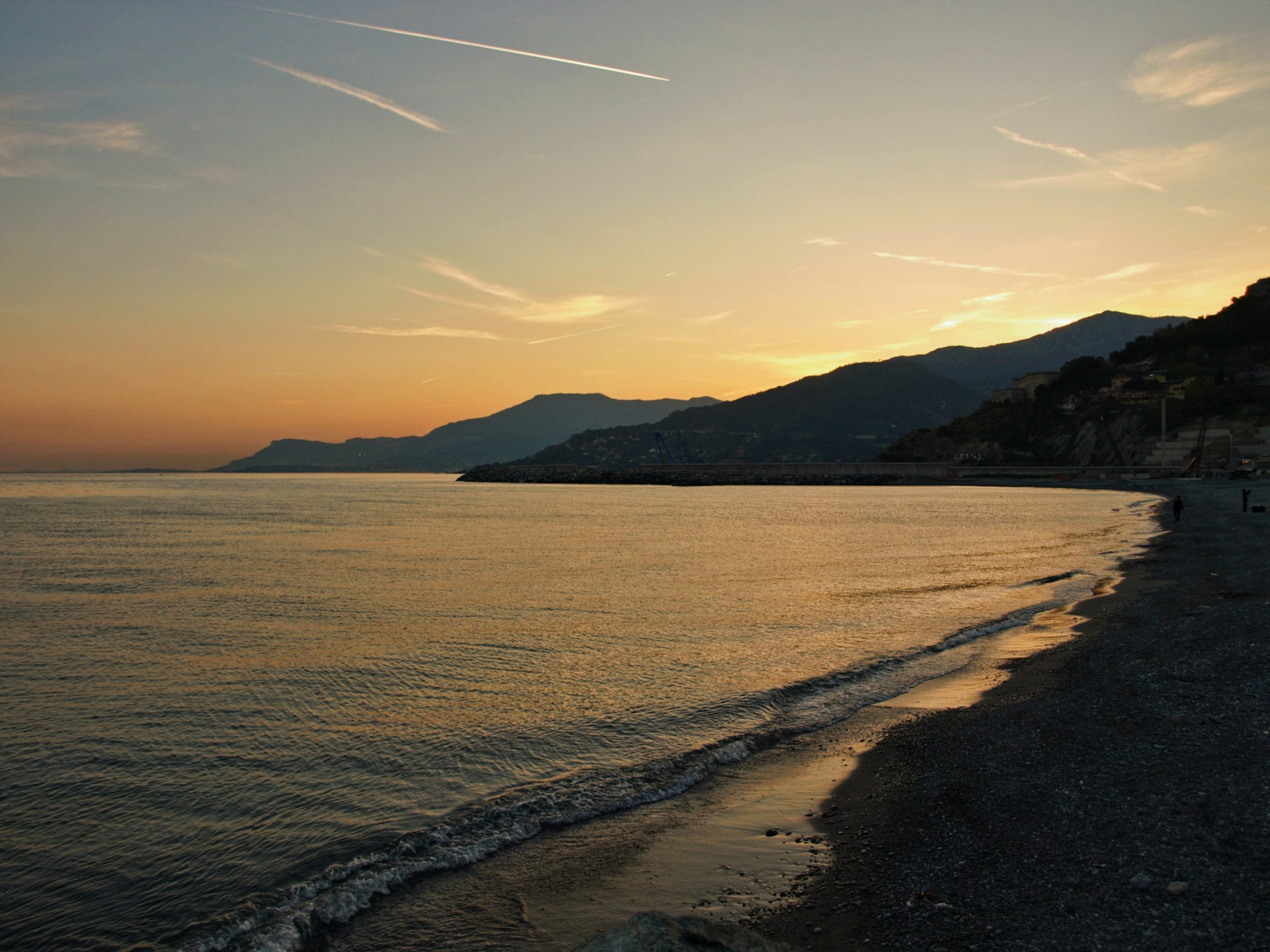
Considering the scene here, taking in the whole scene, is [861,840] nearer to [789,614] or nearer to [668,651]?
[668,651]

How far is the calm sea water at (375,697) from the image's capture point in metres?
7.94

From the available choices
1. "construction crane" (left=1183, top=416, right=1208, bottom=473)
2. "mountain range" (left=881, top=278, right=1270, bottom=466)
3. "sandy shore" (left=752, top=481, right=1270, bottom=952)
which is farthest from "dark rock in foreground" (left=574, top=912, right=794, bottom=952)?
"mountain range" (left=881, top=278, right=1270, bottom=466)

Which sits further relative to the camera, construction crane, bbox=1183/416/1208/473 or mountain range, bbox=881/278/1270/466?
mountain range, bbox=881/278/1270/466

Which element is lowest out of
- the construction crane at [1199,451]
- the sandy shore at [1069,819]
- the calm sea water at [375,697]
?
the calm sea water at [375,697]

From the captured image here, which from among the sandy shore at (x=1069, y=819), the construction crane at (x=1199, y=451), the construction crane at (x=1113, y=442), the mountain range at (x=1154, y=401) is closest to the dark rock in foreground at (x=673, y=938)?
the sandy shore at (x=1069, y=819)

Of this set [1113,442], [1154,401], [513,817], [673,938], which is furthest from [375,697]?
[1154,401]

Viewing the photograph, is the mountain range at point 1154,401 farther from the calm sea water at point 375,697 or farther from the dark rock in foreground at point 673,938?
the dark rock in foreground at point 673,938

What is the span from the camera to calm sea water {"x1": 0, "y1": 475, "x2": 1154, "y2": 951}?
7.94 meters

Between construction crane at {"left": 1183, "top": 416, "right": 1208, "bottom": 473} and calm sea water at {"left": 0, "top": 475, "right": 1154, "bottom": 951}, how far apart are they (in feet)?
368

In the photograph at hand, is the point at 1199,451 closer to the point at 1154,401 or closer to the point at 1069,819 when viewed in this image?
the point at 1154,401

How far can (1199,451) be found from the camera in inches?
5221

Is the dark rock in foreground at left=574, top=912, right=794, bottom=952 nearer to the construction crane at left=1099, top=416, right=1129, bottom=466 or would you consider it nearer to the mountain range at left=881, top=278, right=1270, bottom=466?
the mountain range at left=881, top=278, right=1270, bottom=466

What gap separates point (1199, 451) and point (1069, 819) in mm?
157054

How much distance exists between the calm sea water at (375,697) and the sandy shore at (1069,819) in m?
2.61
